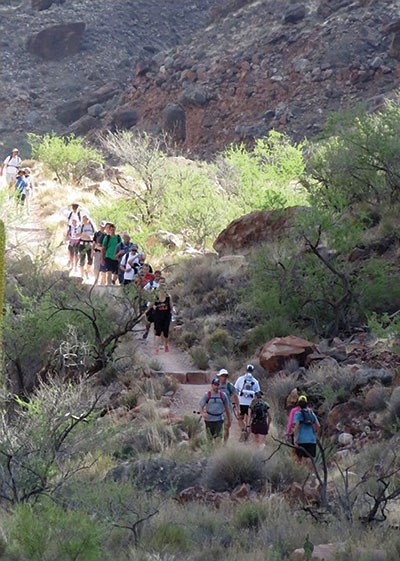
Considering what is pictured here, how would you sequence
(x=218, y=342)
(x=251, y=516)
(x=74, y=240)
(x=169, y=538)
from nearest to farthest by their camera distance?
(x=169, y=538)
(x=251, y=516)
(x=218, y=342)
(x=74, y=240)

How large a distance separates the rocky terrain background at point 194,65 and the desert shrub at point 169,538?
39156 mm

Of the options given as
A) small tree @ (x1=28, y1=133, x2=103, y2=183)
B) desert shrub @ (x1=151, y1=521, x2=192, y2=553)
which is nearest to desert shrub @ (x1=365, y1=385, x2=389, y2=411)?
desert shrub @ (x1=151, y1=521, x2=192, y2=553)

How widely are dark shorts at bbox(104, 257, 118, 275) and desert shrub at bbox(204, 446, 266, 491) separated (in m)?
11.5

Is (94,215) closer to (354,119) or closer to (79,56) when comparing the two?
(354,119)

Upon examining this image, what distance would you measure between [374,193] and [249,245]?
3375 millimetres

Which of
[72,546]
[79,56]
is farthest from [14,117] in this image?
[72,546]

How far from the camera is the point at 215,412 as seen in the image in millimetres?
15102

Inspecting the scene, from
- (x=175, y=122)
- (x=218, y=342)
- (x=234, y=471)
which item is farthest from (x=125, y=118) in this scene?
(x=234, y=471)

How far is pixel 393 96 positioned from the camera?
47.5 meters

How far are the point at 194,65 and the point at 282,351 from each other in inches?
1713

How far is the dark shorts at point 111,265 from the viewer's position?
24328mm

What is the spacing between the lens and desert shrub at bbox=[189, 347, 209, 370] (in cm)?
2131

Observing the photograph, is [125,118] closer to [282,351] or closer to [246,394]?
[282,351]

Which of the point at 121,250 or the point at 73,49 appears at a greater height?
the point at 73,49
